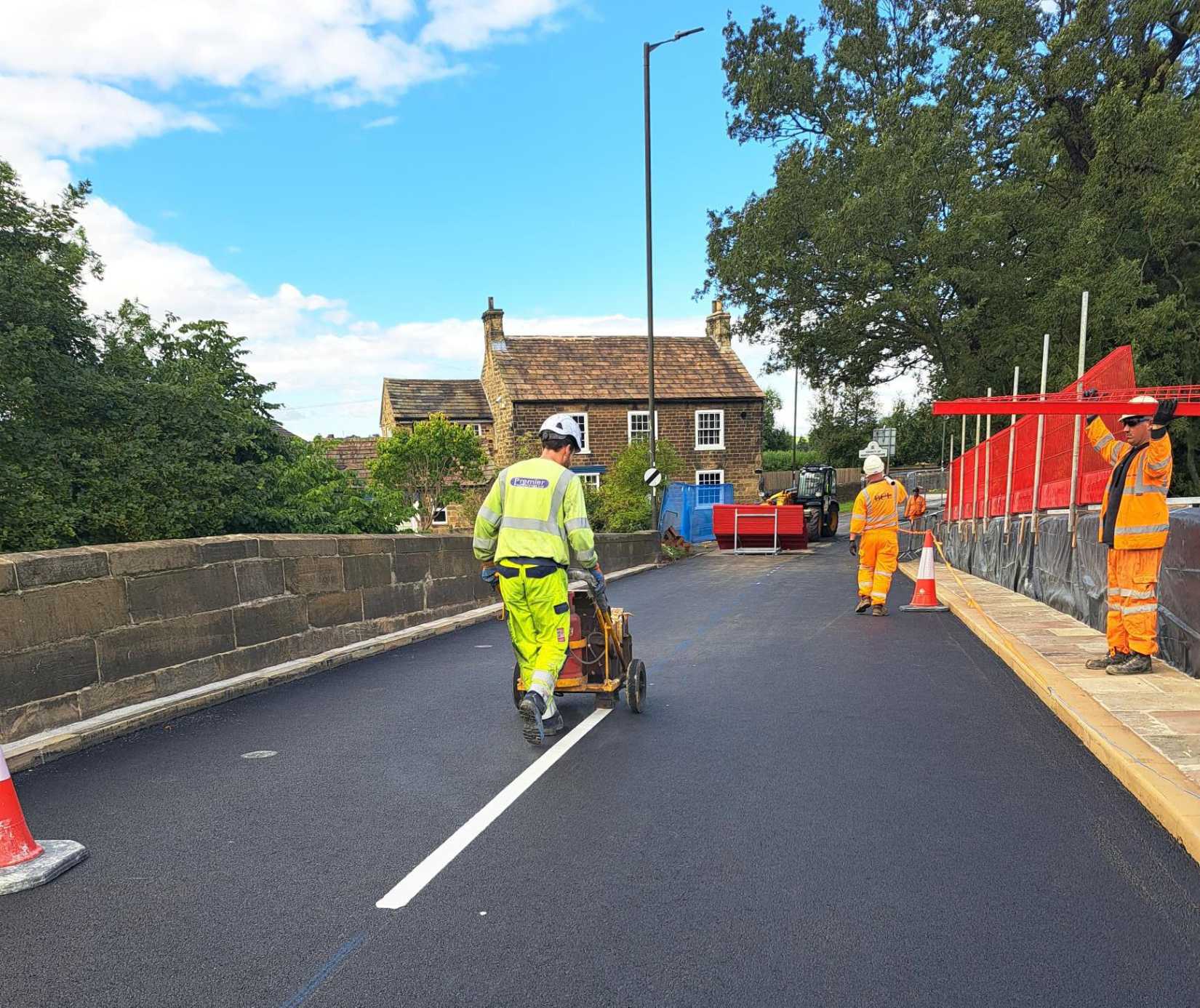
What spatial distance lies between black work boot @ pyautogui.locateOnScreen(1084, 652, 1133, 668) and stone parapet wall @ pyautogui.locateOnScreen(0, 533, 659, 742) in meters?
6.51

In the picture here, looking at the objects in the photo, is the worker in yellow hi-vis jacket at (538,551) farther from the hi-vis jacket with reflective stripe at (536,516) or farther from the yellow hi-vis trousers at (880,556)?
the yellow hi-vis trousers at (880,556)

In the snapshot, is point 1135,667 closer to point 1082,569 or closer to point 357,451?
point 1082,569

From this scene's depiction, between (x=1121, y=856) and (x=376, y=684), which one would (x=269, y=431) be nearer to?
(x=376, y=684)

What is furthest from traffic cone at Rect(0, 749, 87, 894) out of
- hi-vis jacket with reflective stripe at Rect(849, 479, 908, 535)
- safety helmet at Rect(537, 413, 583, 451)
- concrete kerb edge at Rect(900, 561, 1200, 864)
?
hi-vis jacket with reflective stripe at Rect(849, 479, 908, 535)

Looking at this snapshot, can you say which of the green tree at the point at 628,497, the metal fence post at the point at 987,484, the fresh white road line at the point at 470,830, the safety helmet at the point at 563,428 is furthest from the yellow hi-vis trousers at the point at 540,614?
the green tree at the point at 628,497

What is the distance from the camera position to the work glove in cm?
580

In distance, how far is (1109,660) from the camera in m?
6.39

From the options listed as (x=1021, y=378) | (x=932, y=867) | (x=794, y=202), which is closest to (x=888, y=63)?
(x=794, y=202)

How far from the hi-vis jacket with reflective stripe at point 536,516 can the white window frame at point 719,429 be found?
3212 centimetres

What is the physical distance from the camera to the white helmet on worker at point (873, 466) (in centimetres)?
1038

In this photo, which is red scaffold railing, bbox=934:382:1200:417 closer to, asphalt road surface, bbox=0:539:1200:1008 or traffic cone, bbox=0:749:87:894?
asphalt road surface, bbox=0:539:1200:1008

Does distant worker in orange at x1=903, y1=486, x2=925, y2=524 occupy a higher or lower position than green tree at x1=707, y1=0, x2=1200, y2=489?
lower

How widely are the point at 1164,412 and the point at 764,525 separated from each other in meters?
17.3

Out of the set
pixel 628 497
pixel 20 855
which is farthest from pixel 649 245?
pixel 20 855
